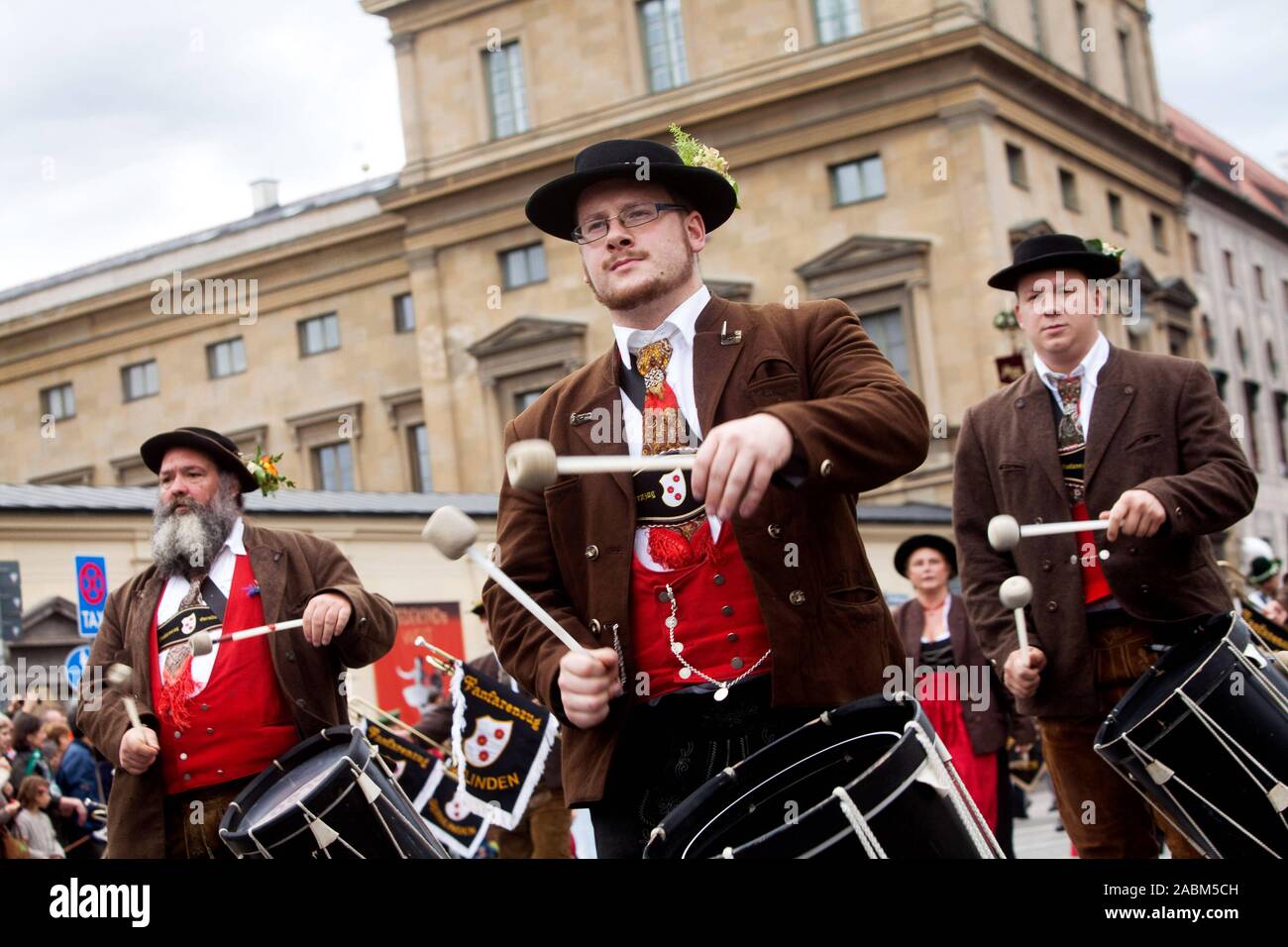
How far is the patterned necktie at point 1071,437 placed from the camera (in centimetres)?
555

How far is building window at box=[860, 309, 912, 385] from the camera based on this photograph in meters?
38.1

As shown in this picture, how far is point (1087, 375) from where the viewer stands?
5621 mm

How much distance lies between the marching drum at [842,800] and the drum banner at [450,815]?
7.01 m

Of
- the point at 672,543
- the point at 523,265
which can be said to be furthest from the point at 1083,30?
the point at 672,543

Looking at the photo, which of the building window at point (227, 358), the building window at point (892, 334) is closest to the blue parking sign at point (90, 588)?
the building window at point (892, 334)

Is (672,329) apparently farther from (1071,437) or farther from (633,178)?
(1071,437)

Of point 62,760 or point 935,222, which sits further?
point 935,222

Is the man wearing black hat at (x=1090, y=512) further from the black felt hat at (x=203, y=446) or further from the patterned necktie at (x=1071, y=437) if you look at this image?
the black felt hat at (x=203, y=446)

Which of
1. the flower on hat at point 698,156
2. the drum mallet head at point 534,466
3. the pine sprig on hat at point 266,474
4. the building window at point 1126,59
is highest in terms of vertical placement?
the building window at point 1126,59

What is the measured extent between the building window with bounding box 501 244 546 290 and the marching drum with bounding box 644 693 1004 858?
3885 centimetres

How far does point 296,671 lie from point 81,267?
169ft

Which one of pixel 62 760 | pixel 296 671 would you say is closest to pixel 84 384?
pixel 62 760

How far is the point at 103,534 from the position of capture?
2095cm
